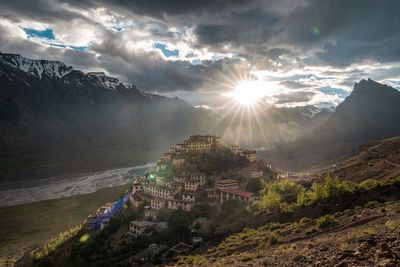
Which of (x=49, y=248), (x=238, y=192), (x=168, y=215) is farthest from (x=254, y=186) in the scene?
(x=49, y=248)

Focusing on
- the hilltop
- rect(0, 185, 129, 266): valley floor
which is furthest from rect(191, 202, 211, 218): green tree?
rect(0, 185, 129, 266): valley floor

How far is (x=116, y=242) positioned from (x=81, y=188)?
100 metres

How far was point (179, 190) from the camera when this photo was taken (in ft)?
254

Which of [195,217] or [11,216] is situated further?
[11,216]

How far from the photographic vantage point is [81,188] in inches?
6225

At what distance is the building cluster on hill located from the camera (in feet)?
237

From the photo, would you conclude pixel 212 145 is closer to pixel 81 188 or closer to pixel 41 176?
pixel 81 188

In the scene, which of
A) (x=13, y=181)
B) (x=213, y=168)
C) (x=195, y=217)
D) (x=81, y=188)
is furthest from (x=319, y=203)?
(x=13, y=181)

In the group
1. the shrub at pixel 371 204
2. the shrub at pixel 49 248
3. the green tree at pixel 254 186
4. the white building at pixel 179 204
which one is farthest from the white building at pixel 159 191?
the shrub at pixel 371 204

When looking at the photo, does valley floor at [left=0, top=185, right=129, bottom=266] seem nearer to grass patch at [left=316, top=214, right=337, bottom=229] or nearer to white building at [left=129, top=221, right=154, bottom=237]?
white building at [left=129, top=221, right=154, bottom=237]

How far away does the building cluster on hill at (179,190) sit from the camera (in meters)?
72.2

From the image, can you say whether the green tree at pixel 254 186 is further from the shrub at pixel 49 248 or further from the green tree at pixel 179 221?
the shrub at pixel 49 248

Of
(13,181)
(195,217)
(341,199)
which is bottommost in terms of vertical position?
(13,181)


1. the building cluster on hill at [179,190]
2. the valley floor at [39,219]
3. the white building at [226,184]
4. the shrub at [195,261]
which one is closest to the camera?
the shrub at [195,261]
